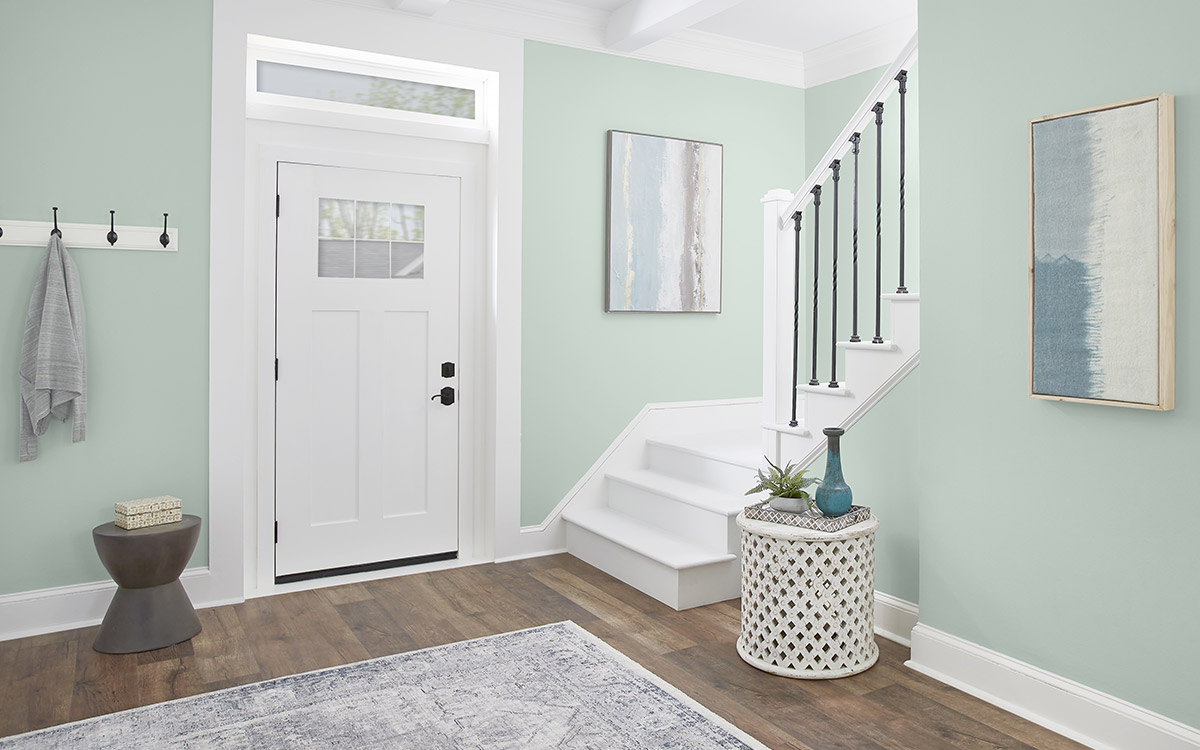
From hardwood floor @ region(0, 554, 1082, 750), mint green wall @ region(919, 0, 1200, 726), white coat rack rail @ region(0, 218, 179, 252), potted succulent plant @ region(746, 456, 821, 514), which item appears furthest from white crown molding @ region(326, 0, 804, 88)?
hardwood floor @ region(0, 554, 1082, 750)

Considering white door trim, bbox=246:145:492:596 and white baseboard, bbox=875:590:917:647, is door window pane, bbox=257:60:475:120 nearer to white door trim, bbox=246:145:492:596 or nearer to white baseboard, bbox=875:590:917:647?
white door trim, bbox=246:145:492:596

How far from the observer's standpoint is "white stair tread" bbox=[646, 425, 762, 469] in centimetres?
404

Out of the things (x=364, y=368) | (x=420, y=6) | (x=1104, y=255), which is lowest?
(x=364, y=368)

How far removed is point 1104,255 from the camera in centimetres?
234

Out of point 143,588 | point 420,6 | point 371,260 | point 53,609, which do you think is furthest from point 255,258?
point 53,609

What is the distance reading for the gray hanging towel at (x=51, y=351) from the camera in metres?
3.19

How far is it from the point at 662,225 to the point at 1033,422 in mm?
2472

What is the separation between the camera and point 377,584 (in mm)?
3965

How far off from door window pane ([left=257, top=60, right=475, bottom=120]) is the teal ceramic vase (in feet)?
8.06

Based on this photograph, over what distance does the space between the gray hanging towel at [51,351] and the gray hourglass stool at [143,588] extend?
1.49 ft

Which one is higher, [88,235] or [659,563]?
[88,235]

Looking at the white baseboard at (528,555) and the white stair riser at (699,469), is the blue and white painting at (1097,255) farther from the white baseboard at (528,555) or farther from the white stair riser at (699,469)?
the white baseboard at (528,555)

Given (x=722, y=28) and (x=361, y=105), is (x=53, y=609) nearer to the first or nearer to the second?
(x=361, y=105)

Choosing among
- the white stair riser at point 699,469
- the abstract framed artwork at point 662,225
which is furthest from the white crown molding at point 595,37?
the white stair riser at point 699,469
